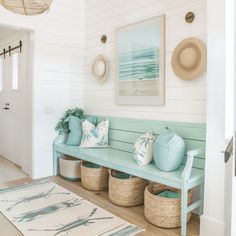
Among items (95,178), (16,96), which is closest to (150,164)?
(95,178)

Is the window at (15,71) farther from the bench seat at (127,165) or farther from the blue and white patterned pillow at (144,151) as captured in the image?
the blue and white patterned pillow at (144,151)

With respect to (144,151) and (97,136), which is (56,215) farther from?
(97,136)

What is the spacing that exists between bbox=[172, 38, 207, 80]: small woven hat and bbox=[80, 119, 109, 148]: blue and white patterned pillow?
1.24 m

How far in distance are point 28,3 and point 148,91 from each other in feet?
5.34

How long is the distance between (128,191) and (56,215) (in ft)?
2.42

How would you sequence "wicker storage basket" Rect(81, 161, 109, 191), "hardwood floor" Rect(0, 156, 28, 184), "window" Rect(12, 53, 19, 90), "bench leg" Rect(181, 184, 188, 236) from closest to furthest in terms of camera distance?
"bench leg" Rect(181, 184, 188, 236) < "wicker storage basket" Rect(81, 161, 109, 191) < "hardwood floor" Rect(0, 156, 28, 184) < "window" Rect(12, 53, 19, 90)

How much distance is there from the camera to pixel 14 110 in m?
4.40

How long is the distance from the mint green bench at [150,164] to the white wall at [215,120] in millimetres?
171

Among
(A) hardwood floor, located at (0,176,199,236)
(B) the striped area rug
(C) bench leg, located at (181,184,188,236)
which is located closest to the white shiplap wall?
(C) bench leg, located at (181,184,188,236)

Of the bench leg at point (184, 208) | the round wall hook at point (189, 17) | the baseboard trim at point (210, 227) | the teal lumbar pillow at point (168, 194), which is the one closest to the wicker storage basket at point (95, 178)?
the teal lumbar pillow at point (168, 194)

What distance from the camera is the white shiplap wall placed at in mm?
2508

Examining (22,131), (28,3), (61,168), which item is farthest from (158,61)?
(22,131)

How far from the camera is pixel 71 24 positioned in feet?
12.5

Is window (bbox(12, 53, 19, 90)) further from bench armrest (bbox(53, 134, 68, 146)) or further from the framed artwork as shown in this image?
the framed artwork
